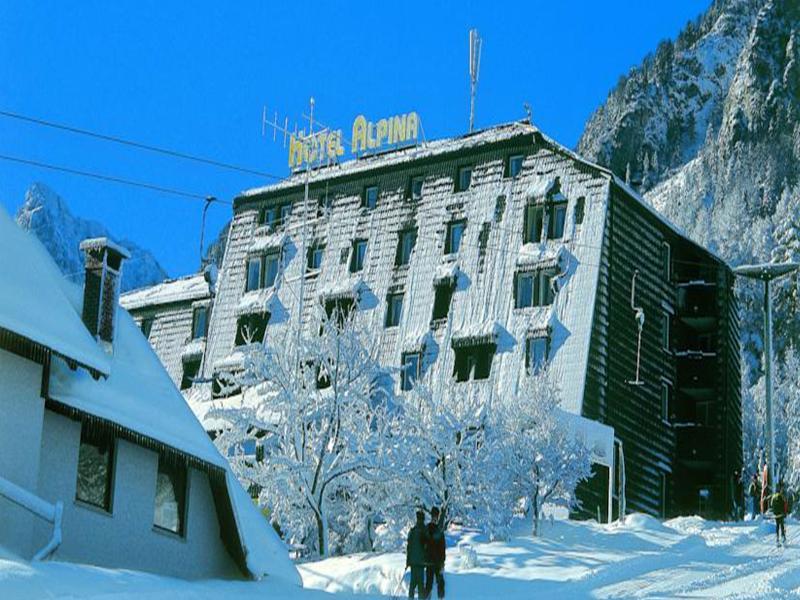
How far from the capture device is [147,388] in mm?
29109

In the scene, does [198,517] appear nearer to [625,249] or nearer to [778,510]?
[778,510]

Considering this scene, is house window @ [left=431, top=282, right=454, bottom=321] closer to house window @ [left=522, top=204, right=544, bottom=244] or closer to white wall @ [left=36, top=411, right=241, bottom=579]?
house window @ [left=522, top=204, right=544, bottom=244]

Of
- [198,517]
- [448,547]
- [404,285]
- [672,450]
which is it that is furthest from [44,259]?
[672,450]

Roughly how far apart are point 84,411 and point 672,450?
1605 inches

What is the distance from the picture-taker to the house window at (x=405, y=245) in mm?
62812

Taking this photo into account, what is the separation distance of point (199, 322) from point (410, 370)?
51.9ft

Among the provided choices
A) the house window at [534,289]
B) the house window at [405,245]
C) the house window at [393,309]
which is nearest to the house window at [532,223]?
the house window at [534,289]

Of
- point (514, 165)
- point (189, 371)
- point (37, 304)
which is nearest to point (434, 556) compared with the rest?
point (37, 304)

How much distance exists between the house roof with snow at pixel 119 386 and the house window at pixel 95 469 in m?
0.45

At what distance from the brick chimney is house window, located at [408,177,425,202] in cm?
3519

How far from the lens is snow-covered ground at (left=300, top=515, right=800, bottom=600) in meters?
28.5

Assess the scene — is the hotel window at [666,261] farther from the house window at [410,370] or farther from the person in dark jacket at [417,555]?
the person in dark jacket at [417,555]

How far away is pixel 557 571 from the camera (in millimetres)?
33531

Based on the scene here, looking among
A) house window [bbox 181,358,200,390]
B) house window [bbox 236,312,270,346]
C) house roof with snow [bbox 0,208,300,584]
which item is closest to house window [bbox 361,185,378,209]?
house window [bbox 236,312,270,346]
